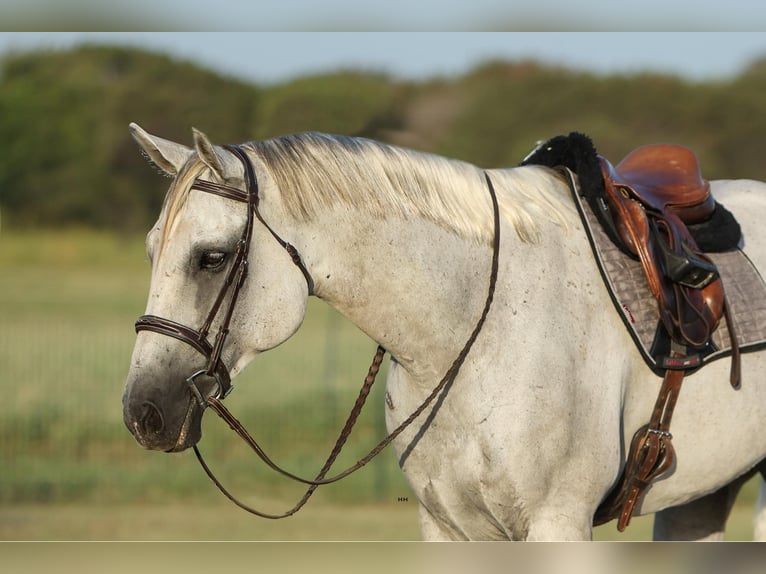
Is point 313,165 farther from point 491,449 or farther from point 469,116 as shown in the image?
point 469,116

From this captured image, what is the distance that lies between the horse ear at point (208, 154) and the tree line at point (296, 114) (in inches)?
1051

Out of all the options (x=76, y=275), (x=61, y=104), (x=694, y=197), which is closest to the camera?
(x=694, y=197)

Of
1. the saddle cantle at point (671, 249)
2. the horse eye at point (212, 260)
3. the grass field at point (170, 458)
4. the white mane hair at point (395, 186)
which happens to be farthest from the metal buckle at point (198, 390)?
the grass field at point (170, 458)

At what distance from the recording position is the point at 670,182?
146 inches

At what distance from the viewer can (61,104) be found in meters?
36.5

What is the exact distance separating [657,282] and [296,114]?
29.0 metres

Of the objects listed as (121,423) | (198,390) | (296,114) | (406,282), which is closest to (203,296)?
(198,390)

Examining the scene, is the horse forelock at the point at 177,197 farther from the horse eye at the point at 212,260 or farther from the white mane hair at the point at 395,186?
the white mane hair at the point at 395,186

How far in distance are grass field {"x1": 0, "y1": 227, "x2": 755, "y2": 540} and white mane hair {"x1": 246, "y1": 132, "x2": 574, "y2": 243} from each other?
519cm

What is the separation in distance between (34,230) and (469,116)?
14.7 meters

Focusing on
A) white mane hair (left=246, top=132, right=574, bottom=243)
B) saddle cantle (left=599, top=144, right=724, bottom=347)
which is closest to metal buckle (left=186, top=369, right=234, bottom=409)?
white mane hair (left=246, top=132, right=574, bottom=243)

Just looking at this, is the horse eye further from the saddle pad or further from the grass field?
the grass field
